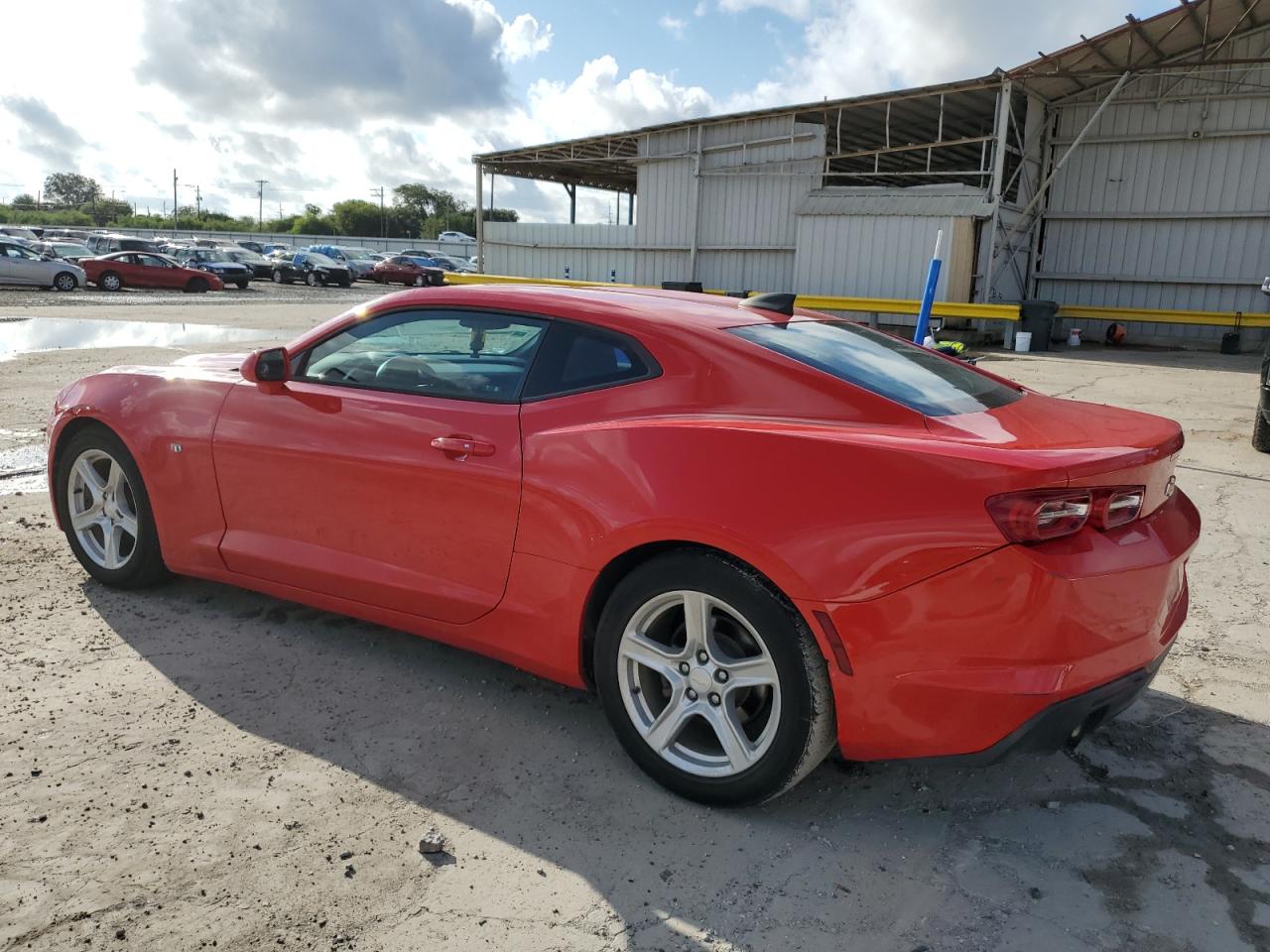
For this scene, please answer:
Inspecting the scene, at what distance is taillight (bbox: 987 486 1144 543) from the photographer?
2348 millimetres

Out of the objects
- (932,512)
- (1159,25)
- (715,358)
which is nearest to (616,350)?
(715,358)

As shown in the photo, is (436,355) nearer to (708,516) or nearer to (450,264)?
(708,516)

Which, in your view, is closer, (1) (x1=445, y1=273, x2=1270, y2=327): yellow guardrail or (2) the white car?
(1) (x1=445, y1=273, x2=1270, y2=327): yellow guardrail

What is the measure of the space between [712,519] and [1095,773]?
160 centimetres

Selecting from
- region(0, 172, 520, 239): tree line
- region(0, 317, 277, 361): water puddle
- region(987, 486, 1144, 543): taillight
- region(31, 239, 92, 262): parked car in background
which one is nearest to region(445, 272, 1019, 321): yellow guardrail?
region(0, 317, 277, 361): water puddle

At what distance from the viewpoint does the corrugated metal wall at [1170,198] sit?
21.4 metres

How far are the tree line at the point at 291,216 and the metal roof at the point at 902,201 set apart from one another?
83841mm

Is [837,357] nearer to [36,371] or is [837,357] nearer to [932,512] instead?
[932,512]

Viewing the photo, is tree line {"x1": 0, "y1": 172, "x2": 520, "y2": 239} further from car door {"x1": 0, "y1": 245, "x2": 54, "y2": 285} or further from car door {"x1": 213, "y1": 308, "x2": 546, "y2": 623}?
car door {"x1": 213, "y1": 308, "x2": 546, "y2": 623}

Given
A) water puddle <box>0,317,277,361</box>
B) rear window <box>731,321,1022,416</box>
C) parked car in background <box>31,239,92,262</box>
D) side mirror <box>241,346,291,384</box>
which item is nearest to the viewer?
rear window <box>731,321,1022,416</box>

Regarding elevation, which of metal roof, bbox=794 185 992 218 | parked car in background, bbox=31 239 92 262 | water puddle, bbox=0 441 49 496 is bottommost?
water puddle, bbox=0 441 49 496

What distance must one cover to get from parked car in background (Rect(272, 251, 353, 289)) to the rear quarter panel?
38.4 m

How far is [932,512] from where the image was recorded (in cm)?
240

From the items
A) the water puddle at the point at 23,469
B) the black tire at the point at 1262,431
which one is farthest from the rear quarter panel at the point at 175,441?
the black tire at the point at 1262,431
